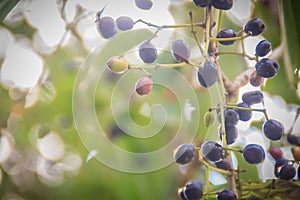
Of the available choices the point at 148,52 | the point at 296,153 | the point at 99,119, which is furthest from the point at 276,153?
the point at 99,119

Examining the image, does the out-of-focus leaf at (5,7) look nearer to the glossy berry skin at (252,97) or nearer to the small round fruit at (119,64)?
the small round fruit at (119,64)

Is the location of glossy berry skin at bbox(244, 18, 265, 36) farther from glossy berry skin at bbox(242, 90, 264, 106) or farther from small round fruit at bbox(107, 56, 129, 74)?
small round fruit at bbox(107, 56, 129, 74)

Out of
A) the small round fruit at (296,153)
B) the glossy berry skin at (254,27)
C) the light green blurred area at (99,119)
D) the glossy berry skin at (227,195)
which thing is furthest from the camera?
the light green blurred area at (99,119)

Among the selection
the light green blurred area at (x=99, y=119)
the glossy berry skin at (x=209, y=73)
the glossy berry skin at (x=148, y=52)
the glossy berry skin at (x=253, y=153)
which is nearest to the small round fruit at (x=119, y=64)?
the glossy berry skin at (x=148, y=52)

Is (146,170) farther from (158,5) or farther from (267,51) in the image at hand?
(267,51)

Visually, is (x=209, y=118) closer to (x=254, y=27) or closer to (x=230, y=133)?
(x=230, y=133)

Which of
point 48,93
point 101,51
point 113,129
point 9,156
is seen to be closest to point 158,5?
point 101,51
